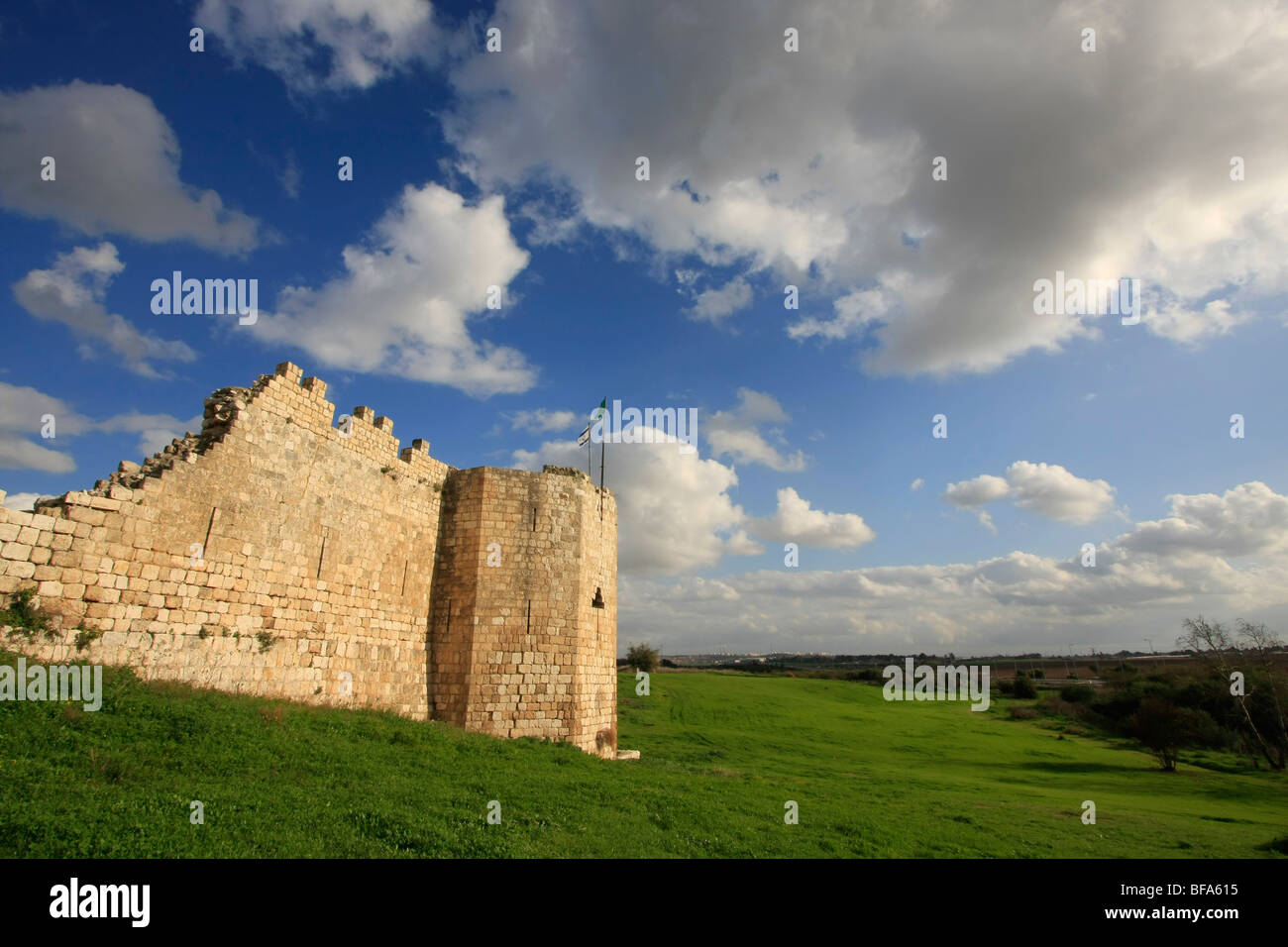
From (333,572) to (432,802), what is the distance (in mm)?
7562

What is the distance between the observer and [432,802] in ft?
30.9

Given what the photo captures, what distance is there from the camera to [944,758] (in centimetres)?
3791

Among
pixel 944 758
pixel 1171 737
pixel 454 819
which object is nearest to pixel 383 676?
pixel 454 819

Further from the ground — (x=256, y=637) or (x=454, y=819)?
(x=256, y=637)

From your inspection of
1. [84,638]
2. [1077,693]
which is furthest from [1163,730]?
[84,638]

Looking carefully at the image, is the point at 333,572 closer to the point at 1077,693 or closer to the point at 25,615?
the point at 25,615

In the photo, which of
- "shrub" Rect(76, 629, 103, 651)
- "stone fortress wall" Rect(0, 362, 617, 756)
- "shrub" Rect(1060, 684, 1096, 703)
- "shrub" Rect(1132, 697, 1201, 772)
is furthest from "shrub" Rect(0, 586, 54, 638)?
"shrub" Rect(1060, 684, 1096, 703)

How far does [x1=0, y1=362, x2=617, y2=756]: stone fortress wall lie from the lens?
34.2 ft

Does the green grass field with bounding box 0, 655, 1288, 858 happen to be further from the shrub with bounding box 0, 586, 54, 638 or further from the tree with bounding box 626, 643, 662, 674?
the tree with bounding box 626, 643, 662, 674

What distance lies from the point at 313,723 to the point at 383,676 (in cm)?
393

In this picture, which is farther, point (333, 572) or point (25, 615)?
point (333, 572)
